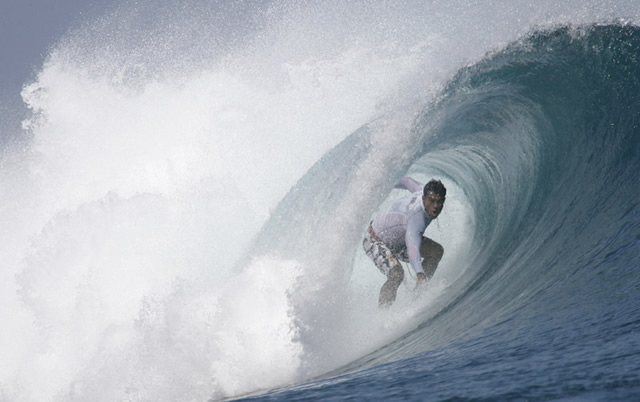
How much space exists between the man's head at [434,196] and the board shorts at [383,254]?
0.59m

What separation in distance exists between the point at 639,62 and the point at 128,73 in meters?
9.81

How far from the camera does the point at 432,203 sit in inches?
224

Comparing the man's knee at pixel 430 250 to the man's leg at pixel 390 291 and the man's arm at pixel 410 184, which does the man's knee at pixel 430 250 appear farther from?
the man's arm at pixel 410 184

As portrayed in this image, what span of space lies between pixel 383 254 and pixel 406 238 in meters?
0.39

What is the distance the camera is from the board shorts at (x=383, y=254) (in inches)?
241

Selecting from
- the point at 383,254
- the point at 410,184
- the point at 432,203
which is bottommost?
the point at 383,254

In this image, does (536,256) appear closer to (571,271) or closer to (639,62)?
(571,271)

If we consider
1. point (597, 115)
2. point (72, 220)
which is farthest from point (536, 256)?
point (72, 220)

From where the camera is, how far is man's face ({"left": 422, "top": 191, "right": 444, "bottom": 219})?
5.67 meters

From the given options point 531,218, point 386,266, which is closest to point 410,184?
point 386,266

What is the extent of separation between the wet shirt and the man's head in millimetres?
118

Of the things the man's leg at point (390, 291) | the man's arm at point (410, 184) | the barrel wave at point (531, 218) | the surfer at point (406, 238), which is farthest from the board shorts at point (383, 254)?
the man's arm at point (410, 184)

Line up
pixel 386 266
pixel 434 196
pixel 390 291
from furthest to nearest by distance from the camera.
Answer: pixel 386 266
pixel 390 291
pixel 434 196

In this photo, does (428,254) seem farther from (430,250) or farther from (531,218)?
(531,218)
